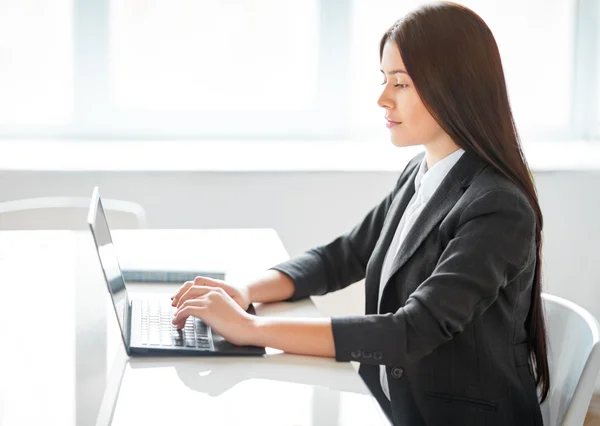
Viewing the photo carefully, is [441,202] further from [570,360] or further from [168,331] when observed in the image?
[168,331]

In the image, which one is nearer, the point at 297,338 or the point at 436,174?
the point at 297,338

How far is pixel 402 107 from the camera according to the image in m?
1.60

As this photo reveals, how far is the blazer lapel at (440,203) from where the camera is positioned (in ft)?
5.15

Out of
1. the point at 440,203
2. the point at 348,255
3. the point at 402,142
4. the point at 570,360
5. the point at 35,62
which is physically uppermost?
the point at 35,62

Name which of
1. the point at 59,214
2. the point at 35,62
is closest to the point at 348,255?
the point at 59,214

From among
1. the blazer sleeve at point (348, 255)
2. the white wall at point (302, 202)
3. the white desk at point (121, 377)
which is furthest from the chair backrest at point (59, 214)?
the blazer sleeve at point (348, 255)

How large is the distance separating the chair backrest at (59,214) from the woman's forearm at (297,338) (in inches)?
49.4

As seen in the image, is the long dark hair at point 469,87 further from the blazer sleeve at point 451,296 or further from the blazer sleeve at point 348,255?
the blazer sleeve at point 348,255

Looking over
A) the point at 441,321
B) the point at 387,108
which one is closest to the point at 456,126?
Result: the point at 387,108

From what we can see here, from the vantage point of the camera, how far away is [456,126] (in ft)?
5.09

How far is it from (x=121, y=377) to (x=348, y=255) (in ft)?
2.34

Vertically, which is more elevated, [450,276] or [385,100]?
[385,100]

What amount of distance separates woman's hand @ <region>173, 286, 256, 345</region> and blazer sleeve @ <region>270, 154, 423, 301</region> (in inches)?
15.0

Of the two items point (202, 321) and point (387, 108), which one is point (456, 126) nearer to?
point (387, 108)
